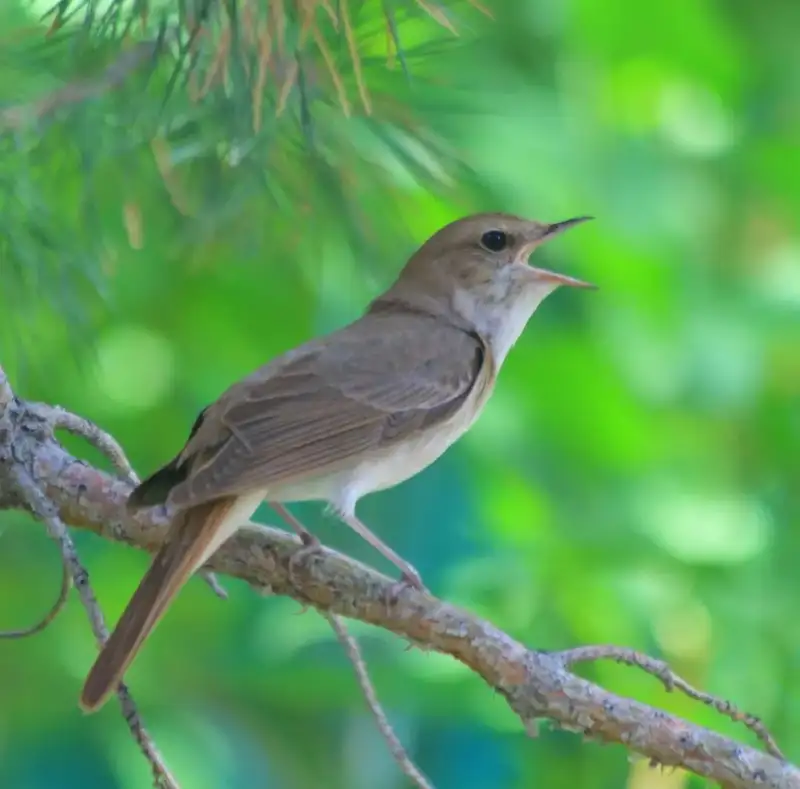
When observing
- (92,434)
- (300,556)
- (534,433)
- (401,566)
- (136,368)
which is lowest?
(534,433)

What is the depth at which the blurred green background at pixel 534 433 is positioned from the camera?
2000 mm

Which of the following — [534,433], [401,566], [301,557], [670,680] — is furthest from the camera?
[534,433]

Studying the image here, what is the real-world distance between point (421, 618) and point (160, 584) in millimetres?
231

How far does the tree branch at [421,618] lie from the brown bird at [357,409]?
4 centimetres

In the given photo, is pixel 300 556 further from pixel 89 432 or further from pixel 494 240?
pixel 494 240

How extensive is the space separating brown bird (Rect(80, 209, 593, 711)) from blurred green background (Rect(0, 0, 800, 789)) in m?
0.08

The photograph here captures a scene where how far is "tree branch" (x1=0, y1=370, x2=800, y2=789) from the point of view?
115cm

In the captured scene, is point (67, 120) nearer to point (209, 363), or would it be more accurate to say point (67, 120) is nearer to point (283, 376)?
point (283, 376)

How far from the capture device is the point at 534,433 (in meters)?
2.23

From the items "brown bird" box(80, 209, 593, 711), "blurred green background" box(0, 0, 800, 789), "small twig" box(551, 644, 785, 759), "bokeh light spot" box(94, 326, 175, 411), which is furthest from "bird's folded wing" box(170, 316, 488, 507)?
"bokeh light spot" box(94, 326, 175, 411)

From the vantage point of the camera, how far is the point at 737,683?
193 cm

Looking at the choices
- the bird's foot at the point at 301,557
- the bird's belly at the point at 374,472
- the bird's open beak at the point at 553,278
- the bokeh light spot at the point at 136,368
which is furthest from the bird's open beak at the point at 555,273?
the bokeh light spot at the point at 136,368

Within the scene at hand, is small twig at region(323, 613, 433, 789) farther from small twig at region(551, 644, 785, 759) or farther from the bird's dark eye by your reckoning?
the bird's dark eye

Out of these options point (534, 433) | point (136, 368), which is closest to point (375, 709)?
point (534, 433)
